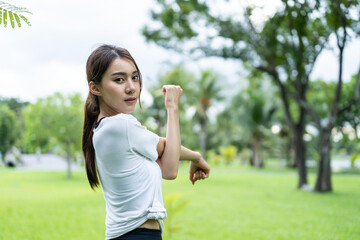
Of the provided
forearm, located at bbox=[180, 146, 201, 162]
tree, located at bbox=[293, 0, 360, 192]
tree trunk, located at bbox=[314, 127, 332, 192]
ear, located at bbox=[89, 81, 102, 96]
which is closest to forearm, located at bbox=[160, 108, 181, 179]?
forearm, located at bbox=[180, 146, 201, 162]

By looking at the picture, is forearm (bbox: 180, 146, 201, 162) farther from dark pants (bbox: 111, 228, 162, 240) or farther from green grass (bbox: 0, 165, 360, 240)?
green grass (bbox: 0, 165, 360, 240)

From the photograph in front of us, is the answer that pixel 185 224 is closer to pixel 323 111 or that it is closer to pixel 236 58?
pixel 236 58

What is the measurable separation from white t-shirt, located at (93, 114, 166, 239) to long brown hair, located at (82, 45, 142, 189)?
154 mm

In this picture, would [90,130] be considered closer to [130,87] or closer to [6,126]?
[130,87]

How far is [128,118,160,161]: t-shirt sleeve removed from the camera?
1167 mm

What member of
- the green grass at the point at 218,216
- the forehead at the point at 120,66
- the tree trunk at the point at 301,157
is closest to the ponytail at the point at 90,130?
the forehead at the point at 120,66

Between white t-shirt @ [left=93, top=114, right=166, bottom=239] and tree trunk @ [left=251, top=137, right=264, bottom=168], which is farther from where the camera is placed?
tree trunk @ [left=251, top=137, right=264, bottom=168]

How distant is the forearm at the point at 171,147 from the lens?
1.22 m

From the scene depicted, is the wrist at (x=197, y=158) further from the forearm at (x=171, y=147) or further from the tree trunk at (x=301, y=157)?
the tree trunk at (x=301, y=157)

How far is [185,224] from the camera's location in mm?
5918

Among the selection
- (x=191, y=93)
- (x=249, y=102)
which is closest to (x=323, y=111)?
(x=249, y=102)

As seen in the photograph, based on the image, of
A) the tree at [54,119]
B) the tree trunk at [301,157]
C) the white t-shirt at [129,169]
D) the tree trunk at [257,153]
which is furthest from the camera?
the tree trunk at [257,153]

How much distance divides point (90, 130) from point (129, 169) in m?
0.27

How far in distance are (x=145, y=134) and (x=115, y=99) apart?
0.49ft
